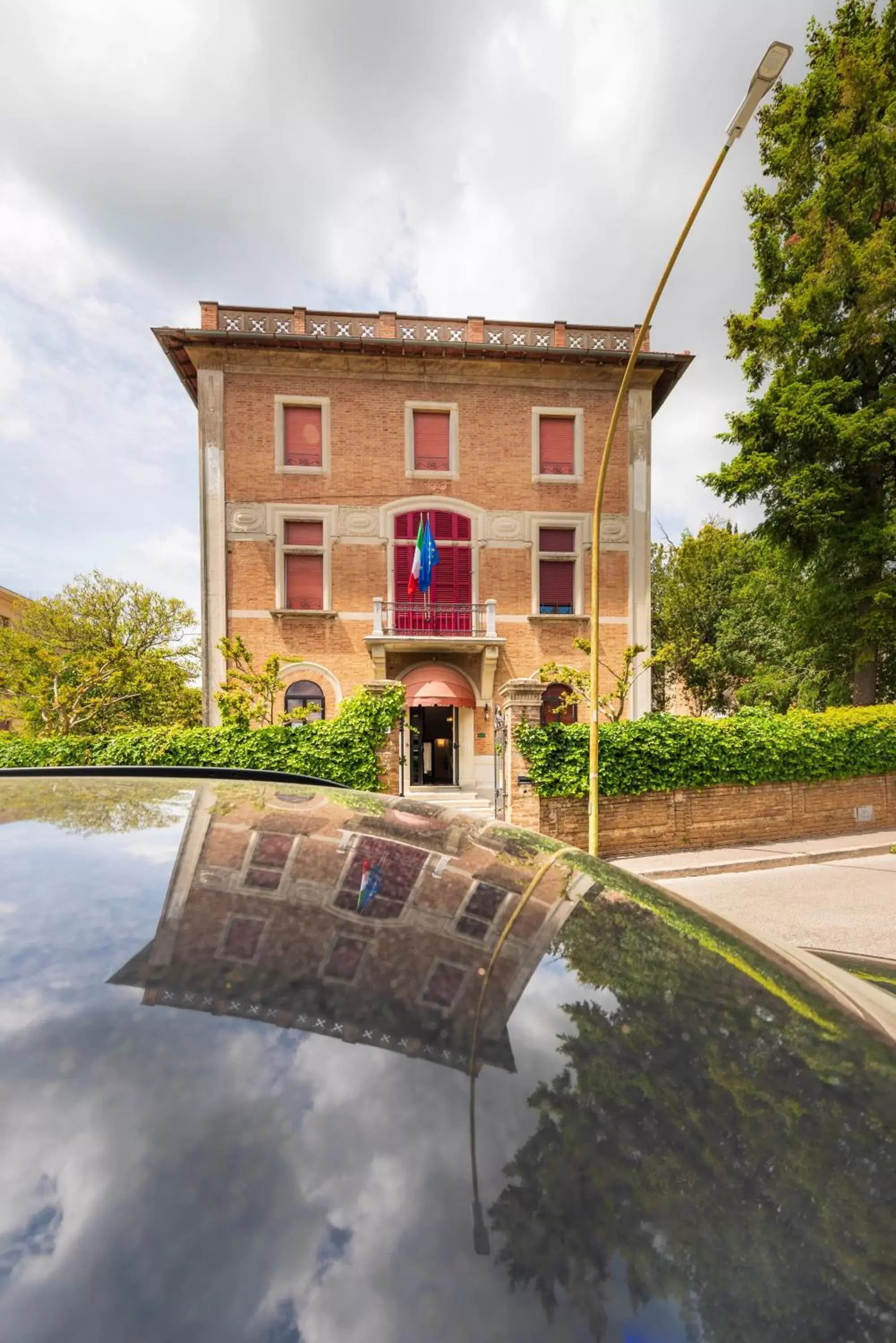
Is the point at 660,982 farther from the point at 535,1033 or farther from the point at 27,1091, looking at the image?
the point at 27,1091

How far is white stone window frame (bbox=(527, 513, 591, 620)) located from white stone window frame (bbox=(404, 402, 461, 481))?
2763 mm

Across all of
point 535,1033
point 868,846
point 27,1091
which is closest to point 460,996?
point 535,1033

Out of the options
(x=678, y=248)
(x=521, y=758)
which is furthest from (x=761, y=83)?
(x=521, y=758)

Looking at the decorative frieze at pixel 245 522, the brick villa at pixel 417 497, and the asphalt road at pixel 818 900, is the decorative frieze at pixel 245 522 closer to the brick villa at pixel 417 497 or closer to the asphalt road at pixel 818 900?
the brick villa at pixel 417 497

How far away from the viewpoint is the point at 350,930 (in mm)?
1025

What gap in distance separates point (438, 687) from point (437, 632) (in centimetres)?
165

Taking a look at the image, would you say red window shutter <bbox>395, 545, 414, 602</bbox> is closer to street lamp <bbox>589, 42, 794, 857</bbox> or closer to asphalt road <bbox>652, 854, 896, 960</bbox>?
street lamp <bbox>589, 42, 794, 857</bbox>

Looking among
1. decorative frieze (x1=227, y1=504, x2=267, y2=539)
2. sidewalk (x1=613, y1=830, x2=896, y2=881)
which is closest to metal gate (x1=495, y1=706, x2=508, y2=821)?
sidewalk (x1=613, y1=830, x2=896, y2=881)

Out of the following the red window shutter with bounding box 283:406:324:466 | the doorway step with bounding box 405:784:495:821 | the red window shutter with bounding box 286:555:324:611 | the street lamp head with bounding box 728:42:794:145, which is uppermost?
the red window shutter with bounding box 283:406:324:466

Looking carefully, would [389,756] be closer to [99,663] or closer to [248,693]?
[248,693]

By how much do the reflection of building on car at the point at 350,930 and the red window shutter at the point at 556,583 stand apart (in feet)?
52.8

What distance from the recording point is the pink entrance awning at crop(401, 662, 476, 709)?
15.9 metres

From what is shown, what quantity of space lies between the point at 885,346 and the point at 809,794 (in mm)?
12696

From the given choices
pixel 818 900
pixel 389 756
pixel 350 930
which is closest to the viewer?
pixel 350 930
